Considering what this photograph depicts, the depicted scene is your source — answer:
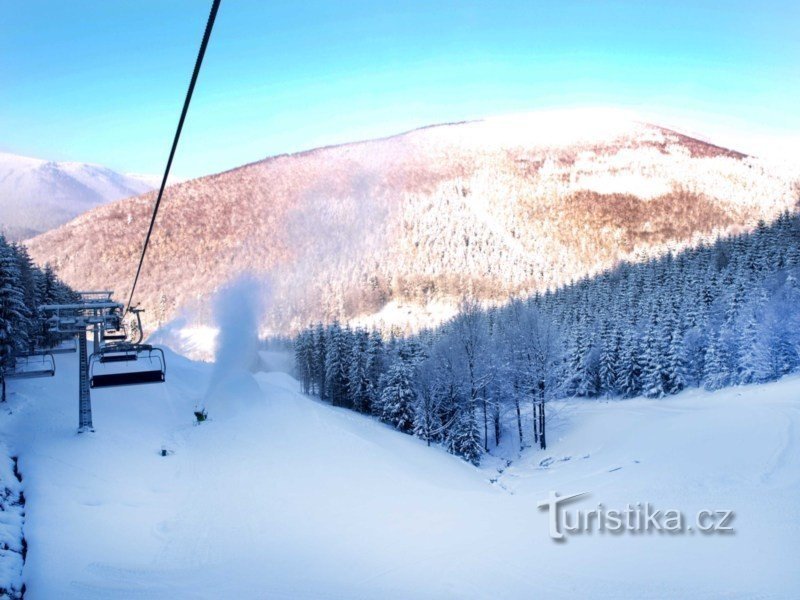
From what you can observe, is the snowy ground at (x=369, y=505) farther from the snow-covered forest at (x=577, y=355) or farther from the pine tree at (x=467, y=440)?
the snow-covered forest at (x=577, y=355)

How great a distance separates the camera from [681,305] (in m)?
51.6

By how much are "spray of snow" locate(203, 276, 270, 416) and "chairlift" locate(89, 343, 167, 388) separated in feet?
68.3

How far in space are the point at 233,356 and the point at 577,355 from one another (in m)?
41.5

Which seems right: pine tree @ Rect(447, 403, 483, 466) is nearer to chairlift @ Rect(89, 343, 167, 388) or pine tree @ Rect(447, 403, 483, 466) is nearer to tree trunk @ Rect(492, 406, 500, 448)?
tree trunk @ Rect(492, 406, 500, 448)

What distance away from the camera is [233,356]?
206 feet

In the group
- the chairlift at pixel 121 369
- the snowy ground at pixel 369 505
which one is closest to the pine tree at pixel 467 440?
the snowy ground at pixel 369 505

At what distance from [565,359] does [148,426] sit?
138 feet

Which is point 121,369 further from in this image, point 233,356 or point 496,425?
point 233,356

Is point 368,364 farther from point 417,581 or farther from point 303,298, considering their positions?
point 303,298

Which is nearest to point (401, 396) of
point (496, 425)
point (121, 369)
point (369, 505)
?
point (496, 425)

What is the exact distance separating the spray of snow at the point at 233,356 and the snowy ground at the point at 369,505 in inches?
275

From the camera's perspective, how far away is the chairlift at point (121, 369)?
18.1m

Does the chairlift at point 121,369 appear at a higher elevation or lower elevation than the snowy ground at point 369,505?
higher

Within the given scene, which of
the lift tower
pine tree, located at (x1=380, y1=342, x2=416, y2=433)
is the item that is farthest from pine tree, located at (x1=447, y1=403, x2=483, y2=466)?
the lift tower
